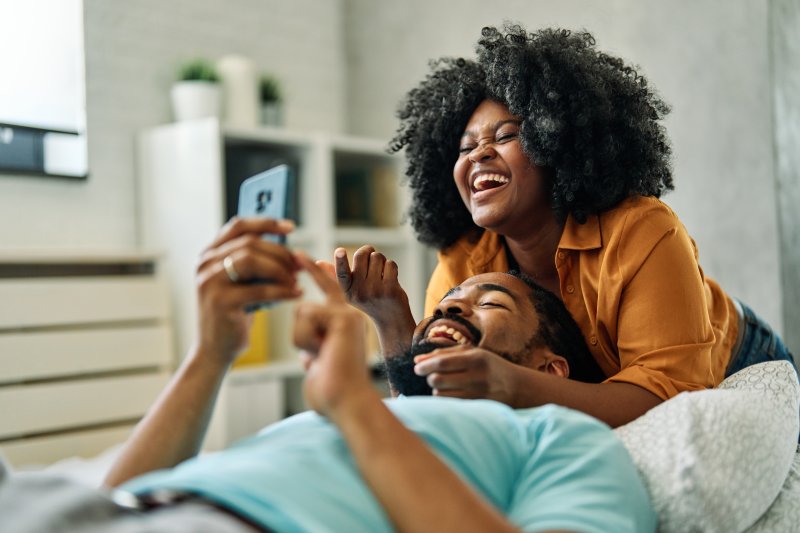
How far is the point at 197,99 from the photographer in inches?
130

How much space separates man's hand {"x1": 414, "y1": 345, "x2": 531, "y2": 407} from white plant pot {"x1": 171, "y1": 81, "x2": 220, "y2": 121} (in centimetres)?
235

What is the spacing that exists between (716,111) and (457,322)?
6.71 ft

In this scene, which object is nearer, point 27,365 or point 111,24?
point 27,365

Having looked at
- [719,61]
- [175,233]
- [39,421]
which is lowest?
[39,421]

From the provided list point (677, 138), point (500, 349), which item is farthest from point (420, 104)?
point (677, 138)

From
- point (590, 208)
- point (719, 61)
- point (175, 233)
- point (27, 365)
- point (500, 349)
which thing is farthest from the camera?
point (175, 233)

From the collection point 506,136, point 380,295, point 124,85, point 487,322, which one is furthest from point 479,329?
point 124,85

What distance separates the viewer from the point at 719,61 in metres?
2.98

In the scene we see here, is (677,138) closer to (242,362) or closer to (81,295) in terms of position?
(242,362)

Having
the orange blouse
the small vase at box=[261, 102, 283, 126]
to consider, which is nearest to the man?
the orange blouse

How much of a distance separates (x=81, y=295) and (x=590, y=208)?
190 cm

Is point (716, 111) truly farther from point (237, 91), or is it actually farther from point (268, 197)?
point (268, 197)

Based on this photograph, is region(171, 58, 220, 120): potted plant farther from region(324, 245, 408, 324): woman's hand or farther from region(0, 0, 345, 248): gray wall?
region(324, 245, 408, 324): woman's hand

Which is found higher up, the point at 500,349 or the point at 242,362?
the point at 500,349
